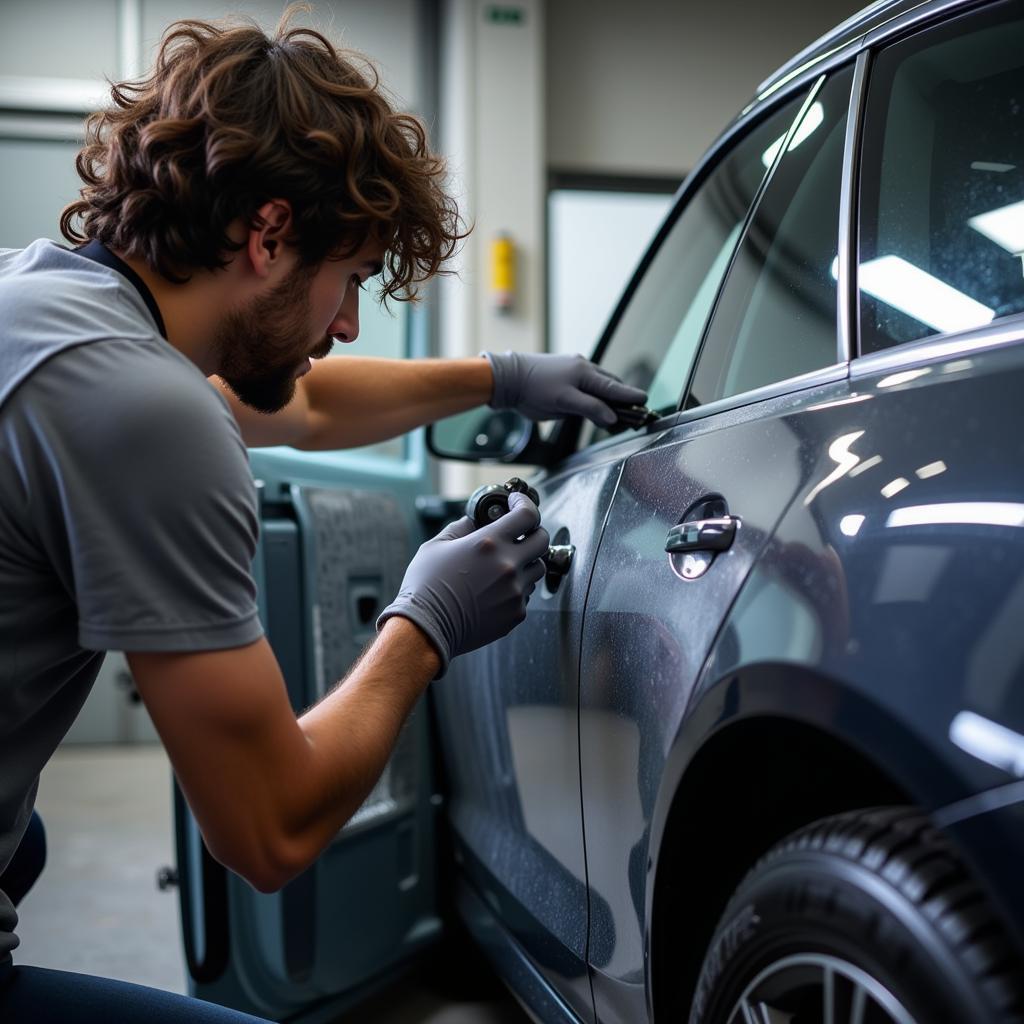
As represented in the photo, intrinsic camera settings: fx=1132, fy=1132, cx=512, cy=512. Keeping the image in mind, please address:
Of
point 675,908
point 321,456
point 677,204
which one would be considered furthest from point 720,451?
point 321,456

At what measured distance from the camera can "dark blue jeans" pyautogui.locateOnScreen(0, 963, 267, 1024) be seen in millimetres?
1063

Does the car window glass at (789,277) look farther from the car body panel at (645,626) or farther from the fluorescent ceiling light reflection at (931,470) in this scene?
the fluorescent ceiling light reflection at (931,470)

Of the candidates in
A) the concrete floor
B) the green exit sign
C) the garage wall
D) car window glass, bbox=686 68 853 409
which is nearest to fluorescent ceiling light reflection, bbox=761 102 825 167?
car window glass, bbox=686 68 853 409

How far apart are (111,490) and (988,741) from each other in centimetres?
67

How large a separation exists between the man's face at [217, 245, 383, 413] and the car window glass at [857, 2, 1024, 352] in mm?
547

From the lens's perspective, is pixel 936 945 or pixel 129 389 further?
pixel 129 389

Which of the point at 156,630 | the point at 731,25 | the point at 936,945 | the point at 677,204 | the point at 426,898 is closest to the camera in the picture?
the point at 936,945

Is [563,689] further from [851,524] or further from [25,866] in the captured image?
[25,866]

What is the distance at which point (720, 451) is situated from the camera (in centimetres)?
109

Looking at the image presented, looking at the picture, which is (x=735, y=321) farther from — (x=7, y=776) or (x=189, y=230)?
(x=7, y=776)

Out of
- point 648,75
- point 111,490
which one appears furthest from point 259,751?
point 648,75

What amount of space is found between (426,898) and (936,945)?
1.67 meters

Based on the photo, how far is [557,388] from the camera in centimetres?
176

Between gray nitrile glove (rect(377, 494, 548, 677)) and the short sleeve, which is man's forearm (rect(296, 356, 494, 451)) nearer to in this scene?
gray nitrile glove (rect(377, 494, 548, 677))
